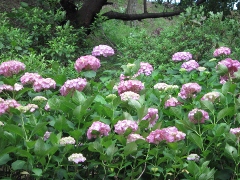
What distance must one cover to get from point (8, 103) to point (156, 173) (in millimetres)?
755

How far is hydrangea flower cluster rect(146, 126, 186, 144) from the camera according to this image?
205 cm

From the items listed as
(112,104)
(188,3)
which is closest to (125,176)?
(112,104)

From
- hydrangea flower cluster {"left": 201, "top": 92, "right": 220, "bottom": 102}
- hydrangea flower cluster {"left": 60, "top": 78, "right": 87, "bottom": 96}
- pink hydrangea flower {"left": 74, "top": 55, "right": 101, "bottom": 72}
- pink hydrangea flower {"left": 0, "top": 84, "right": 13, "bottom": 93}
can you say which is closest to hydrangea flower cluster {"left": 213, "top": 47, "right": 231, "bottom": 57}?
pink hydrangea flower {"left": 74, "top": 55, "right": 101, "bottom": 72}

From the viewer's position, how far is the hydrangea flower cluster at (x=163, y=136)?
6.72ft

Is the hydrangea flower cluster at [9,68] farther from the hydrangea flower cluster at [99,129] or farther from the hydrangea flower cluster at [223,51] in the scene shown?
the hydrangea flower cluster at [223,51]

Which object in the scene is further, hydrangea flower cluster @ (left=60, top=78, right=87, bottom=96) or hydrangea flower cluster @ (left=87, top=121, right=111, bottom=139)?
hydrangea flower cluster @ (left=60, top=78, right=87, bottom=96)

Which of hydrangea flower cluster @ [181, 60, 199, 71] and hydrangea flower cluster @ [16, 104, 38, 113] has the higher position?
hydrangea flower cluster @ [16, 104, 38, 113]

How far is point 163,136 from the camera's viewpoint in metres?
2.06

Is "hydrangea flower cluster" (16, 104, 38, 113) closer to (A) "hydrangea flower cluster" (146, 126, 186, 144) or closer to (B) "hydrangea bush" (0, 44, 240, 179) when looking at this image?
(B) "hydrangea bush" (0, 44, 240, 179)

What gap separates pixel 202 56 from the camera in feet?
22.7

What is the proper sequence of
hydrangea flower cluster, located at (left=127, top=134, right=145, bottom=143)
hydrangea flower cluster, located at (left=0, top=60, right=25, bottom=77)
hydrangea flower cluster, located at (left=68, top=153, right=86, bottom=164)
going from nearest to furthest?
hydrangea flower cluster, located at (left=68, top=153, right=86, bottom=164) → hydrangea flower cluster, located at (left=127, top=134, right=145, bottom=143) → hydrangea flower cluster, located at (left=0, top=60, right=25, bottom=77)

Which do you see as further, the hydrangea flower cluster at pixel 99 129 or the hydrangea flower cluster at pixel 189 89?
the hydrangea flower cluster at pixel 189 89

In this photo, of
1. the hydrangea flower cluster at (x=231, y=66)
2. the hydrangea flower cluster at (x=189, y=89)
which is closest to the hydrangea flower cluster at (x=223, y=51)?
the hydrangea flower cluster at (x=231, y=66)

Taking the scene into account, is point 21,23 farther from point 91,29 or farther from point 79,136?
point 79,136
